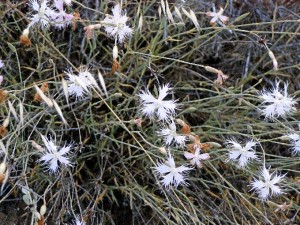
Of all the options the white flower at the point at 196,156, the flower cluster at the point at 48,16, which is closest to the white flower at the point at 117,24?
the flower cluster at the point at 48,16

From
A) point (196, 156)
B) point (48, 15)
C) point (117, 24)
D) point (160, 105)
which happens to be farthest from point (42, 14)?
point (196, 156)

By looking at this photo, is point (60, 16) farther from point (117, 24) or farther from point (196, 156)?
point (196, 156)

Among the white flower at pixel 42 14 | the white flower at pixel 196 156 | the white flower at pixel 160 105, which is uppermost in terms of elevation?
the white flower at pixel 42 14

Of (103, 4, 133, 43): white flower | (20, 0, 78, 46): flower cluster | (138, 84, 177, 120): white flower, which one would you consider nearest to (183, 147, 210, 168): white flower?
(138, 84, 177, 120): white flower

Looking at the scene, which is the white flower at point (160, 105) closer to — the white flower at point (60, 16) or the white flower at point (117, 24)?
the white flower at point (117, 24)

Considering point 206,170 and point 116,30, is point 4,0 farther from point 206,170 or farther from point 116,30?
point 206,170

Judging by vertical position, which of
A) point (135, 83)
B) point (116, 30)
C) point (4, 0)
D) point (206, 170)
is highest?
point (116, 30)

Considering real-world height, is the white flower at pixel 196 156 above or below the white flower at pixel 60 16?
below

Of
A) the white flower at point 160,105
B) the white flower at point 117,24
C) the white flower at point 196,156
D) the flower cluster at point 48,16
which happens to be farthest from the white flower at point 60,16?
the white flower at point 196,156

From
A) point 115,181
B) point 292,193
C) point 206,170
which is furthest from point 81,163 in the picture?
point 292,193

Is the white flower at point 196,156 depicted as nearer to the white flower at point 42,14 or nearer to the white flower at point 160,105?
the white flower at point 160,105

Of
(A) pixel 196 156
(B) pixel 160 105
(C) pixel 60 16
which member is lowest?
(A) pixel 196 156
